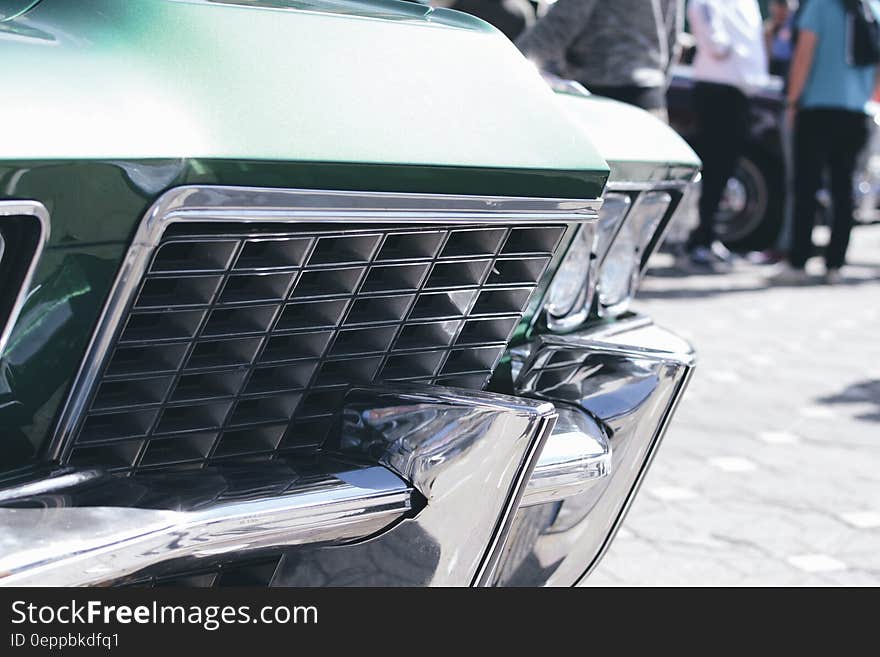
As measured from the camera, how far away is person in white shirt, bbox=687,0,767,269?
287 inches

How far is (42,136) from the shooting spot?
1219 mm

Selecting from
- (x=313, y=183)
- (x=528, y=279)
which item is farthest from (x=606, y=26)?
(x=313, y=183)

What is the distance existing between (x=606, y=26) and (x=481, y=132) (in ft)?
11.0

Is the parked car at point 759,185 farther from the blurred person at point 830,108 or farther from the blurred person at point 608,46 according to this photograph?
the blurred person at point 608,46

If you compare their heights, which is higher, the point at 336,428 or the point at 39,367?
the point at 39,367

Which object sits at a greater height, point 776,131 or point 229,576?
point 229,576

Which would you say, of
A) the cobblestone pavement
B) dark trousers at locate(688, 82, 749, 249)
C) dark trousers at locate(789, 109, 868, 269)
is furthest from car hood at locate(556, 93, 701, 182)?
dark trousers at locate(688, 82, 749, 249)

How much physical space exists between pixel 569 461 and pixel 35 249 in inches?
35.2

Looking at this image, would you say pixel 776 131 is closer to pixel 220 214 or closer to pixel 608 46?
pixel 608 46

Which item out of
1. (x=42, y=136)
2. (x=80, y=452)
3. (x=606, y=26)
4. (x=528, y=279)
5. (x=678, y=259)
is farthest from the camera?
(x=678, y=259)

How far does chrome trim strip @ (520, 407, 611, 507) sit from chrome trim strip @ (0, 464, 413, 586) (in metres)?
0.31

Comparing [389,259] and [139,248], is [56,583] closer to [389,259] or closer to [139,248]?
[139,248]

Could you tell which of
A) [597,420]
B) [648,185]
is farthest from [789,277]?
[597,420]

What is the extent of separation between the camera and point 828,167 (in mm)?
7594
